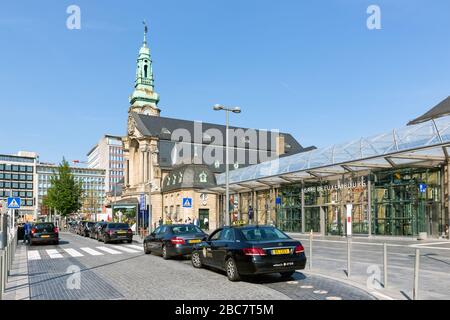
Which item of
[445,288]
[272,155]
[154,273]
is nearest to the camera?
[445,288]

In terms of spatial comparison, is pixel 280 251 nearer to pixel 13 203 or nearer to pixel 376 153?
pixel 13 203

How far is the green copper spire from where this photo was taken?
88.4m

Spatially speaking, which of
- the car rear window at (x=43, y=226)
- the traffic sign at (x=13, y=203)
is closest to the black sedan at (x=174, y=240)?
the traffic sign at (x=13, y=203)

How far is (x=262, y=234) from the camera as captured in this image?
11734 millimetres

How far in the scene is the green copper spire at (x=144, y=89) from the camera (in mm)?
88438

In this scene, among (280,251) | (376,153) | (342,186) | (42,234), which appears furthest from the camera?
(342,186)

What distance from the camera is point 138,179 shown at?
81.8 metres

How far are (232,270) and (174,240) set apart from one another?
20.2ft

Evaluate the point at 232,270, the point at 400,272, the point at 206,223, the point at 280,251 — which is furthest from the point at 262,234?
the point at 206,223

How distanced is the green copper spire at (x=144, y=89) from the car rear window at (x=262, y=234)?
78792mm

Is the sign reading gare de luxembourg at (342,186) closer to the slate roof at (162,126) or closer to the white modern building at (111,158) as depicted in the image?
the slate roof at (162,126)
